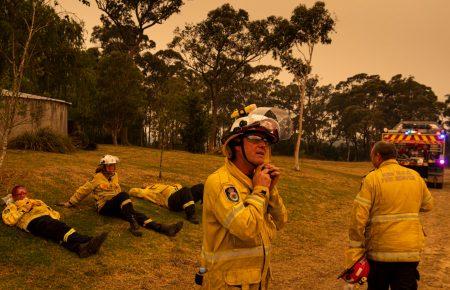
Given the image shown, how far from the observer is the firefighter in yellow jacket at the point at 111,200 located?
8.34 m

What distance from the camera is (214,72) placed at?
38.7m

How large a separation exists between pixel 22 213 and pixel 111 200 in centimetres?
169

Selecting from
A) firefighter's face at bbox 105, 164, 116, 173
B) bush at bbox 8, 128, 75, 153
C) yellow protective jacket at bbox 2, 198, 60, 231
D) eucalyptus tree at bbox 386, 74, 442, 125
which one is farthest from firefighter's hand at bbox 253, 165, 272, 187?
eucalyptus tree at bbox 386, 74, 442, 125

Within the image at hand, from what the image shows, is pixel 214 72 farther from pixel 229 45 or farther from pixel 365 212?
pixel 365 212

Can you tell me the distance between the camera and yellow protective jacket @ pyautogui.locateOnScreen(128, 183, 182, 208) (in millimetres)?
10140

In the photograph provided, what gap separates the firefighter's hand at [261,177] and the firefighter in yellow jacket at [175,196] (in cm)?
681

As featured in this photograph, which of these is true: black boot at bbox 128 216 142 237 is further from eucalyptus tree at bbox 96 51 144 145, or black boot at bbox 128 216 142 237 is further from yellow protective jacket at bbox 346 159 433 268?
eucalyptus tree at bbox 96 51 144 145

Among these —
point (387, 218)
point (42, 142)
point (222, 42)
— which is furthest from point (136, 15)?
point (387, 218)

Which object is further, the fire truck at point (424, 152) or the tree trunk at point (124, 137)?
the tree trunk at point (124, 137)

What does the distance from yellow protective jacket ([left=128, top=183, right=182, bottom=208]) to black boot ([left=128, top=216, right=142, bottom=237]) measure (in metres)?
1.85

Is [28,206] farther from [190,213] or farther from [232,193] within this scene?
[232,193]

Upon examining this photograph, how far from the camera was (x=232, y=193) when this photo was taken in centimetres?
272

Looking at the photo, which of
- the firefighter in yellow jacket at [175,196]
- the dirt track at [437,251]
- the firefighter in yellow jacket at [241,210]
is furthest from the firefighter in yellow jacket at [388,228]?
the firefighter in yellow jacket at [175,196]

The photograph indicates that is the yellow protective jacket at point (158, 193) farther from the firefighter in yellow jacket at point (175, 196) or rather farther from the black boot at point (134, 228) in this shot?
the black boot at point (134, 228)
